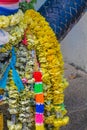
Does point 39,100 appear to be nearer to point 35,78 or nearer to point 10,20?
point 35,78

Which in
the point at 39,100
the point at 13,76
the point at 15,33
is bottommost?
the point at 39,100

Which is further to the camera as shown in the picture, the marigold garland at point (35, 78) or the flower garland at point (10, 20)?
the marigold garland at point (35, 78)

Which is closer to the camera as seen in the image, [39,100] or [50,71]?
[39,100]

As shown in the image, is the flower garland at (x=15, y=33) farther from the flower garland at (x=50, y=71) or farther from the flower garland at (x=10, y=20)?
the flower garland at (x=50, y=71)

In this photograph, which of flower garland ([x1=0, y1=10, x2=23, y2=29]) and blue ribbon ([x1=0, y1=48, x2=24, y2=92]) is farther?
blue ribbon ([x1=0, y1=48, x2=24, y2=92])

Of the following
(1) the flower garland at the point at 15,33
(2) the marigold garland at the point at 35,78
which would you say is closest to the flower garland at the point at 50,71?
(2) the marigold garland at the point at 35,78

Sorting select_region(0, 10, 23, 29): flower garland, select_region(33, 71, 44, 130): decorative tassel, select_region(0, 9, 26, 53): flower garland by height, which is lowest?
select_region(33, 71, 44, 130): decorative tassel

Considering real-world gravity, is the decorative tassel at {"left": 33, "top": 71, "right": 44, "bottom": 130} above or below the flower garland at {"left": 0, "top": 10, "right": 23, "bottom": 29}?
below

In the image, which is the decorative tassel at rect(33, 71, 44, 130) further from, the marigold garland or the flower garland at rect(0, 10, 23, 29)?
the flower garland at rect(0, 10, 23, 29)

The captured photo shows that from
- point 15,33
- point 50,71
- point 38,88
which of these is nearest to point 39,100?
point 38,88

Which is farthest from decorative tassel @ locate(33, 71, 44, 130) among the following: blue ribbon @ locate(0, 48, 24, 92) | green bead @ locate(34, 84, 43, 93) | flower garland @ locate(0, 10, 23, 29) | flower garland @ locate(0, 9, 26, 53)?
flower garland @ locate(0, 10, 23, 29)

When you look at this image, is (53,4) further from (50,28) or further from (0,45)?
(0,45)

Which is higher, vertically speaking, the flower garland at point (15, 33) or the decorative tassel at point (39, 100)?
the flower garland at point (15, 33)

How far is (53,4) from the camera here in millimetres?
3426
